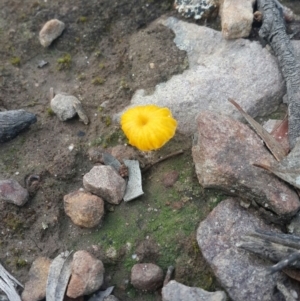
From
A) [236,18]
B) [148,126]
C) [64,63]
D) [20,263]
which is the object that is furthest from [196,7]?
[20,263]

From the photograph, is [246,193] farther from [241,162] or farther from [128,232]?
[128,232]

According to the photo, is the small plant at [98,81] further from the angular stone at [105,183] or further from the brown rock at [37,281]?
the brown rock at [37,281]

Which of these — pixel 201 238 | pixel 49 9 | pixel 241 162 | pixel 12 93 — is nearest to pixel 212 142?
pixel 241 162

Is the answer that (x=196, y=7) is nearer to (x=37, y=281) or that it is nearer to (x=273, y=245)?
(x=273, y=245)

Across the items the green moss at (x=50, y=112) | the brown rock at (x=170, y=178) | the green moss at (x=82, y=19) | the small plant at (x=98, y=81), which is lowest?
the brown rock at (x=170, y=178)

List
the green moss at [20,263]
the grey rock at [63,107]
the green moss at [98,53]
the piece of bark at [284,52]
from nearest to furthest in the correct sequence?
1. the green moss at [20,263]
2. the piece of bark at [284,52]
3. the grey rock at [63,107]
4. the green moss at [98,53]

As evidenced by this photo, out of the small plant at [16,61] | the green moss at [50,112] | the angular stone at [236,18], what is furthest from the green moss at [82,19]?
the angular stone at [236,18]
